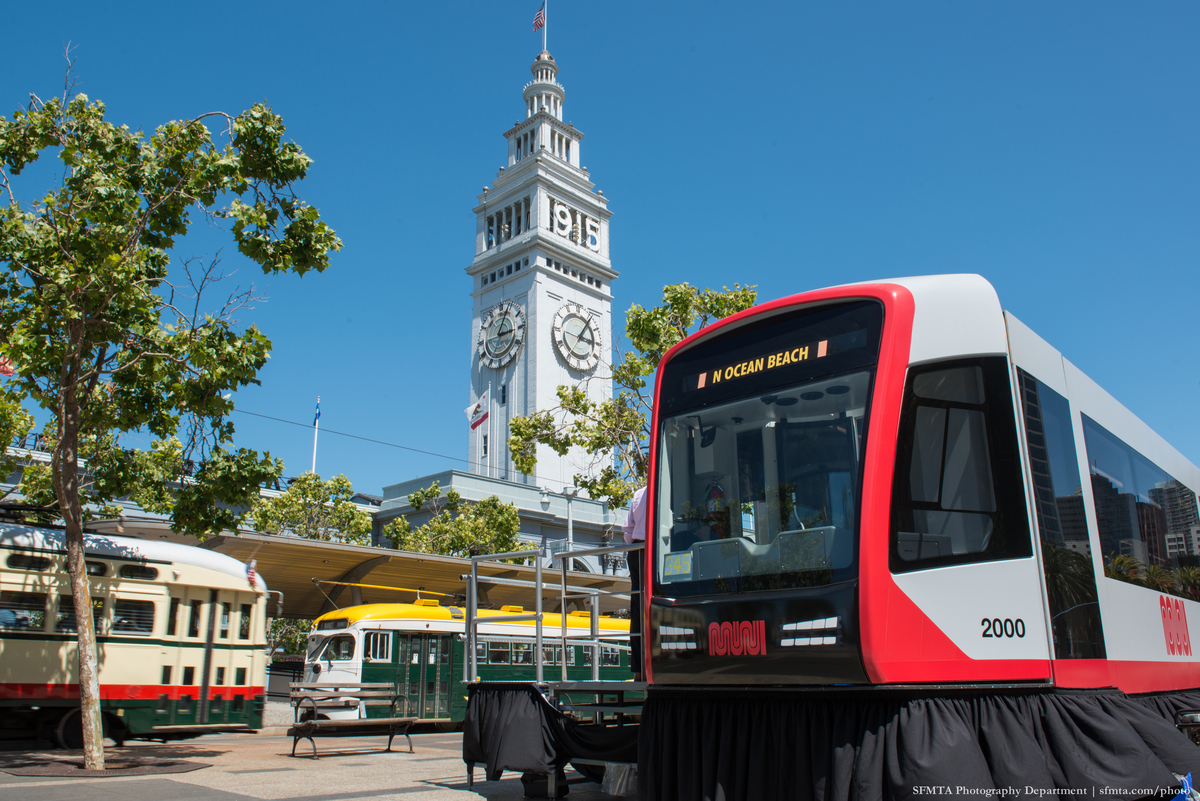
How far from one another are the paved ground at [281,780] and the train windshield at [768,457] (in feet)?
13.2

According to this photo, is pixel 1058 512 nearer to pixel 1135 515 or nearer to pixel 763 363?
pixel 763 363

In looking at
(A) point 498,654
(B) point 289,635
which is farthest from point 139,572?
(B) point 289,635

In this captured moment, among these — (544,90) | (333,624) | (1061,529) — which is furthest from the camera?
(544,90)

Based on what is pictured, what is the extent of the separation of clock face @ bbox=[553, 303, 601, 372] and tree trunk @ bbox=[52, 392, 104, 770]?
65008mm

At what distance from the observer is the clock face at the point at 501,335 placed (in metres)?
76.2

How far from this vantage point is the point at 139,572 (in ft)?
47.4

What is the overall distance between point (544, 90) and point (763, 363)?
89.5 m

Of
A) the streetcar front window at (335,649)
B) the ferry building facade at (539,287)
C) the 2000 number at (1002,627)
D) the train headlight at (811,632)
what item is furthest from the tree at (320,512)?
the 2000 number at (1002,627)

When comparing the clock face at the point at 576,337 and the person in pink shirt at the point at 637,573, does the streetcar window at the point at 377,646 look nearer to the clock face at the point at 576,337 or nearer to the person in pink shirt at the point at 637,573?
the person in pink shirt at the point at 637,573

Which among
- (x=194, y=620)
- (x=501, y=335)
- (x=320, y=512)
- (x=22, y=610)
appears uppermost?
(x=501, y=335)

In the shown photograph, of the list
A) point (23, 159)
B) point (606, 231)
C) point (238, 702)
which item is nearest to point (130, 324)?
point (23, 159)

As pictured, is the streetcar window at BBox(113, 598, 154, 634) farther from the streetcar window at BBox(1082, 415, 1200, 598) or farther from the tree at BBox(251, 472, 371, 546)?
the tree at BBox(251, 472, 371, 546)

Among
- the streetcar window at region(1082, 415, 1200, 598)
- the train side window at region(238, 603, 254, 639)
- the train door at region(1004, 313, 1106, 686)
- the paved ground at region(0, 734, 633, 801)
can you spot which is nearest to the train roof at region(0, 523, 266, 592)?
the train side window at region(238, 603, 254, 639)

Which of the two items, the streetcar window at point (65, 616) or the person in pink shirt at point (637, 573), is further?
the streetcar window at point (65, 616)
